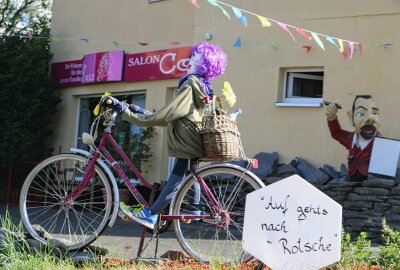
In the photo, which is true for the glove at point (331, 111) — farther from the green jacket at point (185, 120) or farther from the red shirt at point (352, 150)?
the green jacket at point (185, 120)

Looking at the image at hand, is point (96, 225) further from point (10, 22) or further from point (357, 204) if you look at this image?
point (10, 22)

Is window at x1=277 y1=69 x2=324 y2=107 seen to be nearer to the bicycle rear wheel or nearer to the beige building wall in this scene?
the beige building wall

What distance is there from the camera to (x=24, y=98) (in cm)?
1238

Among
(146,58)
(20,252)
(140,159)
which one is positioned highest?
(146,58)

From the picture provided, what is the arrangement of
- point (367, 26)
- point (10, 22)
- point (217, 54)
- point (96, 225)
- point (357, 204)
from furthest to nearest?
point (10, 22) < point (367, 26) < point (357, 204) < point (96, 225) < point (217, 54)

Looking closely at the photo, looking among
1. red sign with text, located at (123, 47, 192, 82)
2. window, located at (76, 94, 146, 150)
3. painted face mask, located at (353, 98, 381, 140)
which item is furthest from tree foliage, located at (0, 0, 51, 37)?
painted face mask, located at (353, 98, 381, 140)

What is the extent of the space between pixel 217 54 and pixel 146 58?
21.1 ft

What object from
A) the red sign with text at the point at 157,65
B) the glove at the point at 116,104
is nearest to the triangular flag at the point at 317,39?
the red sign with text at the point at 157,65

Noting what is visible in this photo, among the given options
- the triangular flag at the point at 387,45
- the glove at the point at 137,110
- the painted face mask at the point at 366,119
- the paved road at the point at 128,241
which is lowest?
the paved road at the point at 128,241

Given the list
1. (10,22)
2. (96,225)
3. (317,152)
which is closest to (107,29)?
(317,152)

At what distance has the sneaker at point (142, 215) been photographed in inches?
188

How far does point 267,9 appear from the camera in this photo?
9.44 meters

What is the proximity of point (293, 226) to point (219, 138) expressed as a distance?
973 millimetres

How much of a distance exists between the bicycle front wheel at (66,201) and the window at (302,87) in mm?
4566
